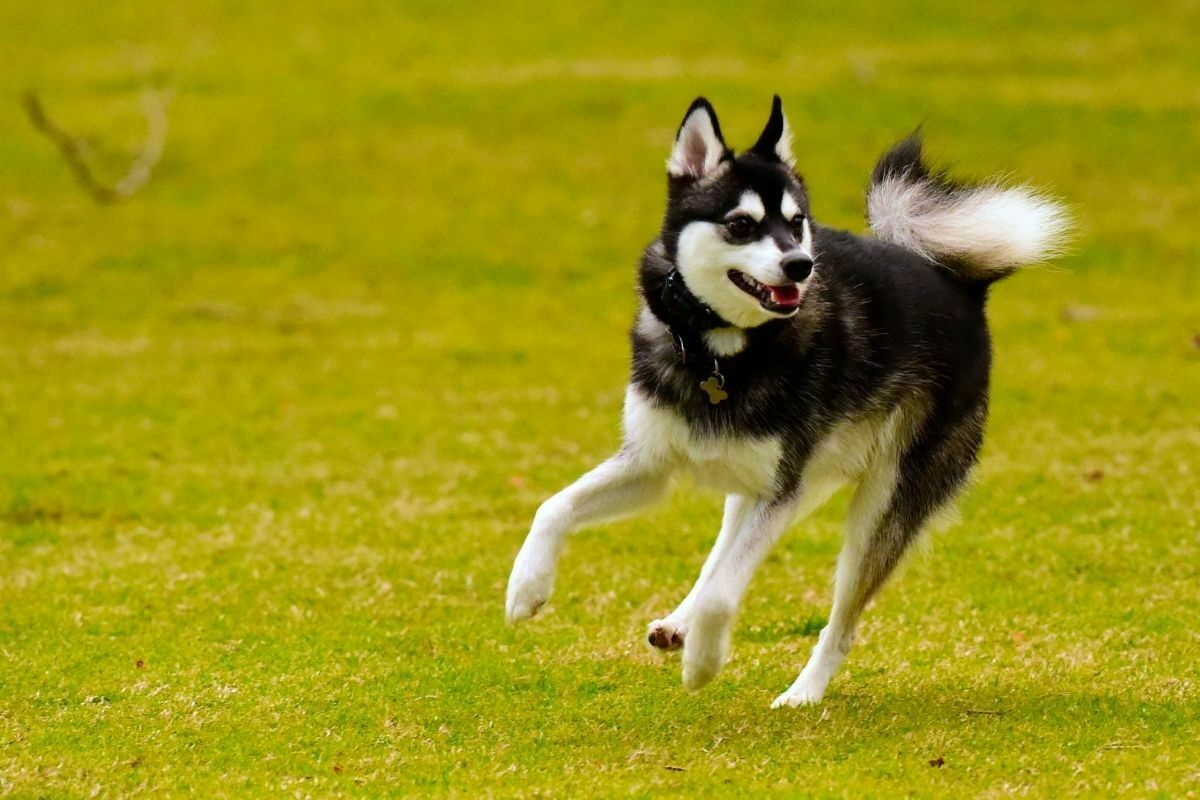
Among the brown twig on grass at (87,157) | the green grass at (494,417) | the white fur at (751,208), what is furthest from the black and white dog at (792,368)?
the brown twig on grass at (87,157)

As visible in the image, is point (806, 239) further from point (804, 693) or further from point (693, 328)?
point (804, 693)

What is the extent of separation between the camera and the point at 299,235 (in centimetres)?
2500

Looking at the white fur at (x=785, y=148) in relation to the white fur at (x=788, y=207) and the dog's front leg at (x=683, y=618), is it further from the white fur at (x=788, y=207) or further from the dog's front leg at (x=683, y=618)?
the dog's front leg at (x=683, y=618)

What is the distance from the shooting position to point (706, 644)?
713cm

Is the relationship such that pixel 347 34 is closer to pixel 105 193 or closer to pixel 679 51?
pixel 679 51

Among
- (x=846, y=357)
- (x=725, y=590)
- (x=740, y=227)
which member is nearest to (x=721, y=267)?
(x=740, y=227)

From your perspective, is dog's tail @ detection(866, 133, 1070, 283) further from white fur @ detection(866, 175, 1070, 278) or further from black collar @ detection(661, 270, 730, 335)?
black collar @ detection(661, 270, 730, 335)

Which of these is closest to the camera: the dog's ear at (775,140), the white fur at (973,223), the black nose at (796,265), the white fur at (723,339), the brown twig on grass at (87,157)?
the black nose at (796,265)

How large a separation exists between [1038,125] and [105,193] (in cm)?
1607

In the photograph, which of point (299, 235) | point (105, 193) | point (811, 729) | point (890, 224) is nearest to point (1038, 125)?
point (299, 235)

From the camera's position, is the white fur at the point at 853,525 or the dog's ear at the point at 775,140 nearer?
the dog's ear at the point at 775,140

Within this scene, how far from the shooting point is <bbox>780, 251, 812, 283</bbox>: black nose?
6922 millimetres

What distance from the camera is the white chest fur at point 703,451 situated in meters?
7.45

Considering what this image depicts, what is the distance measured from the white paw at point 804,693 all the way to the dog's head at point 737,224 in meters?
1.96
